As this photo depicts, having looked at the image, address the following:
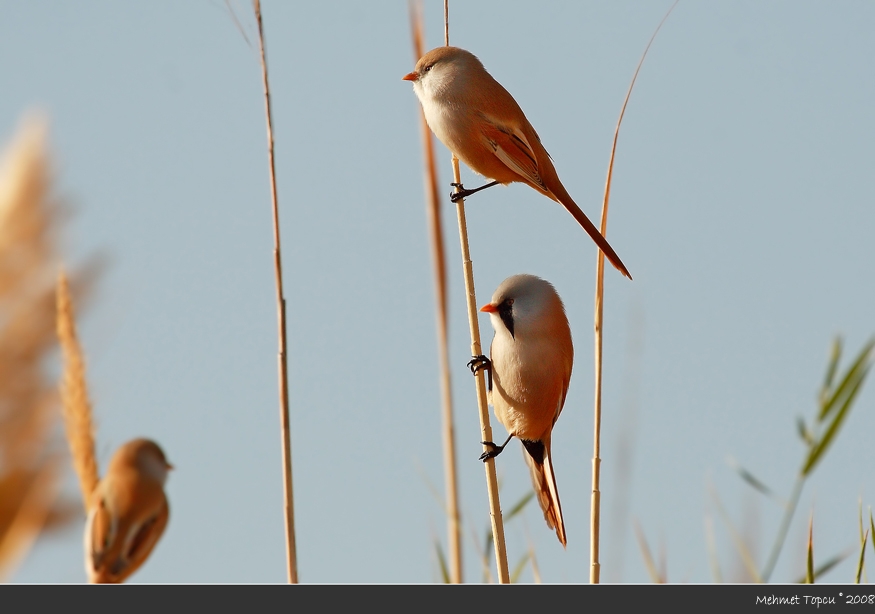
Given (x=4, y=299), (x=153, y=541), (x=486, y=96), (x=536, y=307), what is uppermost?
(x=486, y=96)

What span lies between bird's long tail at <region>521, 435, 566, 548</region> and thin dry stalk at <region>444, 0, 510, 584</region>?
316 mm

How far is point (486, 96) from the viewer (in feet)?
6.11

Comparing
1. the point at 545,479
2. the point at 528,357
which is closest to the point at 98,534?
the point at 528,357

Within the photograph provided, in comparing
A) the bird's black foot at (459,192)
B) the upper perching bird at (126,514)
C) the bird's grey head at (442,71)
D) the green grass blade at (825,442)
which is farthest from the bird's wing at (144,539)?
the bird's grey head at (442,71)

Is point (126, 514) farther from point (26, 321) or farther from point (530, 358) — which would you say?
point (26, 321)

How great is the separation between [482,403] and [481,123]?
25.6 inches

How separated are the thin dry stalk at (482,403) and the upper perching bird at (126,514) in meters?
0.88

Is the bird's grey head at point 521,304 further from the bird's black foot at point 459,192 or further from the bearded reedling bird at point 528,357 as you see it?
the bird's black foot at point 459,192

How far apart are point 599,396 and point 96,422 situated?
2.94 ft

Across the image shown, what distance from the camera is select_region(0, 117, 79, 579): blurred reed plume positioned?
1.98m

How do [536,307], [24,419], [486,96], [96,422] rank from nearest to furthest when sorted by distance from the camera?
[96,422] → [536,307] → [486,96] → [24,419]

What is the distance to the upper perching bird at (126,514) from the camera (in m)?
0.49
